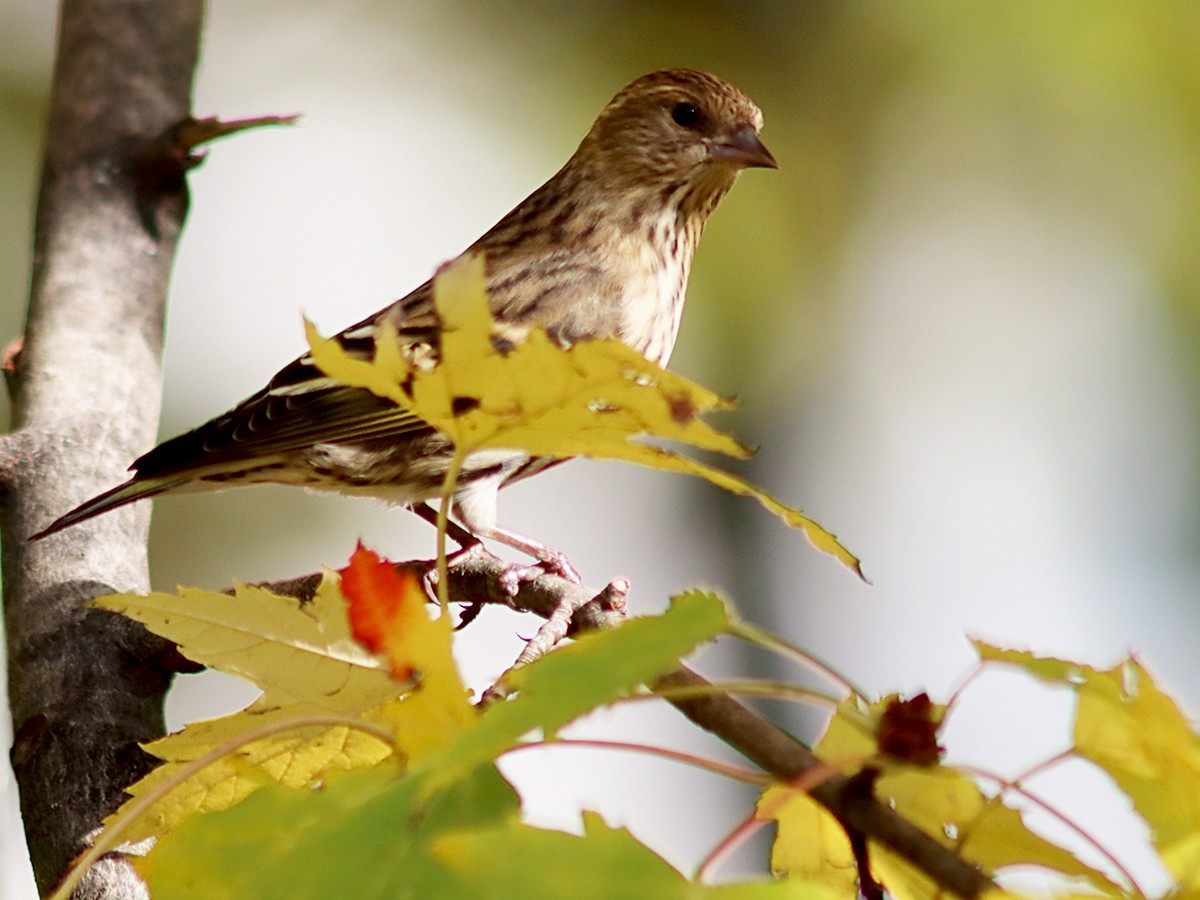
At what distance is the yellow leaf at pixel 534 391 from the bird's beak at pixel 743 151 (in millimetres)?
3638

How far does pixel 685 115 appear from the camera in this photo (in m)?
5.16

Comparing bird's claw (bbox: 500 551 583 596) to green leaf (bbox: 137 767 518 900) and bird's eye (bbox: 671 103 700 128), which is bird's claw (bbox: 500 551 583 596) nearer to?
green leaf (bbox: 137 767 518 900)

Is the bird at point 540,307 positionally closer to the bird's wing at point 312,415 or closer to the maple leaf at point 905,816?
the bird's wing at point 312,415

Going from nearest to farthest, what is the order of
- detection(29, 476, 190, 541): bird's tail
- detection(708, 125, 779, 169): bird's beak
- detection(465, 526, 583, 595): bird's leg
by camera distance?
1. detection(465, 526, 583, 595): bird's leg
2. detection(29, 476, 190, 541): bird's tail
3. detection(708, 125, 779, 169): bird's beak

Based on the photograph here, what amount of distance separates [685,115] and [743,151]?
11.9 inches

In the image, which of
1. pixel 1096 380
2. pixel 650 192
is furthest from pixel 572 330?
pixel 1096 380

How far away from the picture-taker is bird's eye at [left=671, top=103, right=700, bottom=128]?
5.14 m

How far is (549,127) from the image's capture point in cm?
877

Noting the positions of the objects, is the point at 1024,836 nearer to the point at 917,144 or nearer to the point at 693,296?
the point at 693,296

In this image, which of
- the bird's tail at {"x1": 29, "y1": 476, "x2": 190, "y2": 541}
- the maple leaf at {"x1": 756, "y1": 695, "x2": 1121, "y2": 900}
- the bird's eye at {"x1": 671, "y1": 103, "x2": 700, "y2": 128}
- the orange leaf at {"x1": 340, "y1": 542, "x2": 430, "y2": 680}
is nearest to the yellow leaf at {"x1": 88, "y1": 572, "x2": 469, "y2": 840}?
the orange leaf at {"x1": 340, "y1": 542, "x2": 430, "y2": 680}

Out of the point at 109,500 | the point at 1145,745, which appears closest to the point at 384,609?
the point at 1145,745

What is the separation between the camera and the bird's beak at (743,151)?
4.92 meters

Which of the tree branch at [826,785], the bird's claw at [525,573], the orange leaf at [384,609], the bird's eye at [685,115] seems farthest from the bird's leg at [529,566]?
the bird's eye at [685,115]

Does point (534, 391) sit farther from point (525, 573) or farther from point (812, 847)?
point (525, 573)
